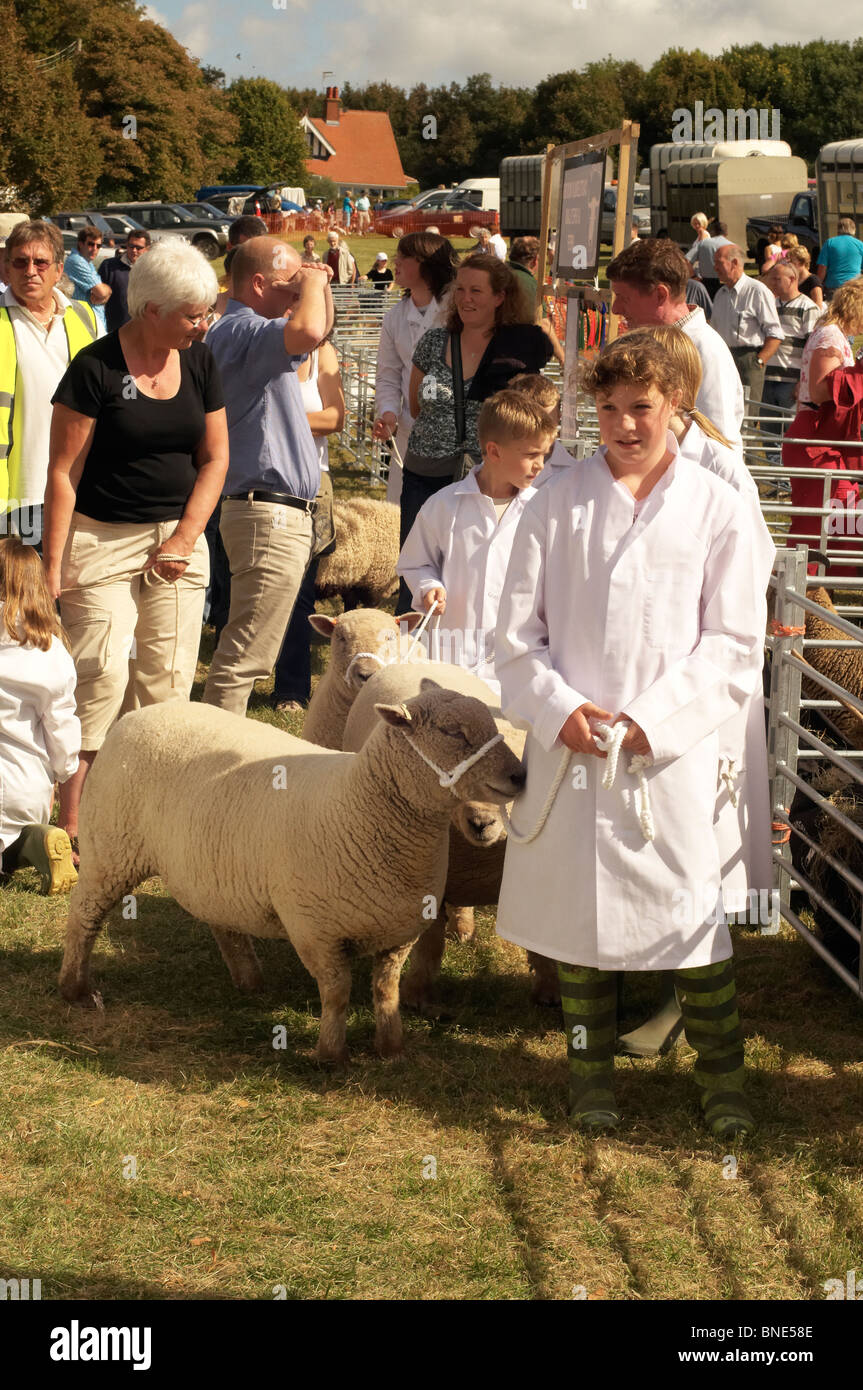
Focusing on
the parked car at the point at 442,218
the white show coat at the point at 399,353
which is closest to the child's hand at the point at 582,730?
the white show coat at the point at 399,353

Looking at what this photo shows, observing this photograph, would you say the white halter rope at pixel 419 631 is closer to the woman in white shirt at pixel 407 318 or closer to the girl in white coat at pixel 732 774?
the girl in white coat at pixel 732 774

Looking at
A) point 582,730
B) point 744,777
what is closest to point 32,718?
point 582,730

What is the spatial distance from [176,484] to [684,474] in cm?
217

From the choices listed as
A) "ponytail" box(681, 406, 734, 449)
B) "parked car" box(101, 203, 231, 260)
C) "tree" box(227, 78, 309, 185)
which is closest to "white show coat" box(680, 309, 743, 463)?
"ponytail" box(681, 406, 734, 449)

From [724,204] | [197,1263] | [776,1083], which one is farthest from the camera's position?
[724,204]

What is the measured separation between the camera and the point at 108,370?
460 centimetres

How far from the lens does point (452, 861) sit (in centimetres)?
413

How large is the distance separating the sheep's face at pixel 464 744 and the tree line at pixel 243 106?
663 cm

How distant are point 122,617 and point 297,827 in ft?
4.85

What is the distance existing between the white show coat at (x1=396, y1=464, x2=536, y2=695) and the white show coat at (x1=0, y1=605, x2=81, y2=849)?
50.0 inches

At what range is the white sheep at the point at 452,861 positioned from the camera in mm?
4117

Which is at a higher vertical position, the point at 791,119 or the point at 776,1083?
the point at 791,119

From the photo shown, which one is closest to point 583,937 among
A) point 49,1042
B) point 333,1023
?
point 333,1023

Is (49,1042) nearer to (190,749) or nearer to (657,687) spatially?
(190,749)
